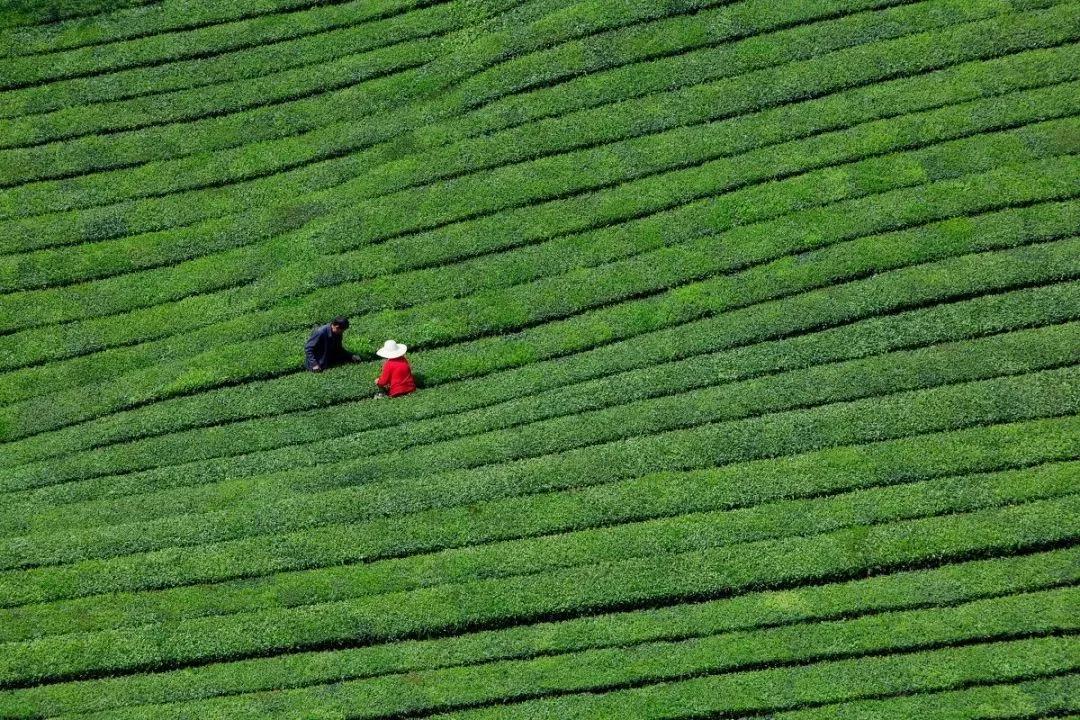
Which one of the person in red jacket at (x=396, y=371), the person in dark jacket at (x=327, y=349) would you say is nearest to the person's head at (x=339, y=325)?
the person in dark jacket at (x=327, y=349)

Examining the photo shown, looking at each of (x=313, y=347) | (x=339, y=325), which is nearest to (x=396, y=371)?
(x=339, y=325)

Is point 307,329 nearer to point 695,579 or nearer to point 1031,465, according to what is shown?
point 695,579

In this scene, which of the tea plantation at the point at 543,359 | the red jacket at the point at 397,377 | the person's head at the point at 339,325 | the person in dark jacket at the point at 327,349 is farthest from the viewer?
Result: the person in dark jacket at the point at 327,349

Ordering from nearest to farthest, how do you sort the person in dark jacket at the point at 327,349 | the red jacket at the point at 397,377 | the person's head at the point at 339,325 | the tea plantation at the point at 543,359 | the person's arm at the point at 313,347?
1. the tea plantation at the point at 543,359
2. the person's head at the point at 339,325
3. the red jacket at the point at 397,377
4. the person in dark jacket at the point at 327,349
5. the person's arm at the point at 313,347

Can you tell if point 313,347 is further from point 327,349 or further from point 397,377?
point 397,377

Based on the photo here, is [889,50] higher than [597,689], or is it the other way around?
[889,50]

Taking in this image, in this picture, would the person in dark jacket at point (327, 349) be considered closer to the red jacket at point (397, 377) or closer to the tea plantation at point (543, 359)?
the tea plantation at point (543, 359)

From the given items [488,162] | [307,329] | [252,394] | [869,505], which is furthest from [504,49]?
[869,505]

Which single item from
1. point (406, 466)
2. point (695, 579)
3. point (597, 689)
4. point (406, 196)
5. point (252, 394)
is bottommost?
point (597, 689)
